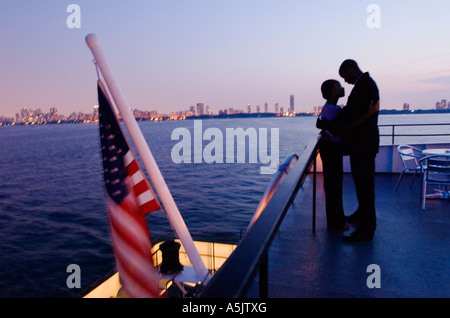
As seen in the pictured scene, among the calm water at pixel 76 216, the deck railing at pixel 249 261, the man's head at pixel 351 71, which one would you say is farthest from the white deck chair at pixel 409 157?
the calm water at pixel 76 216

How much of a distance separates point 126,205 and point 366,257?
3218 millimetres

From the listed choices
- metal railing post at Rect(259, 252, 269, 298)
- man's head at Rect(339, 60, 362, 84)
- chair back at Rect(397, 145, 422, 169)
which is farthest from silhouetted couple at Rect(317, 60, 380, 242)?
A: chair back at Rect(397, 145, 422, 169)

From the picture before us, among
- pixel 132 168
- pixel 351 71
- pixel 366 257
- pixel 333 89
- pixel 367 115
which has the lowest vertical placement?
pixel 366 257

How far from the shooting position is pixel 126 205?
15.7 feet

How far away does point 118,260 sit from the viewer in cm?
478

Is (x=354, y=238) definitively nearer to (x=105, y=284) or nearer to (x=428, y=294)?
(x=428, y=294)

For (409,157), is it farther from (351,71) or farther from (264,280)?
(264,280)

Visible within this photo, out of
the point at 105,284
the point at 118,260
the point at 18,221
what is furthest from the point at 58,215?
the point at 118,260

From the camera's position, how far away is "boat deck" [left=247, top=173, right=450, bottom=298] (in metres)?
2.75

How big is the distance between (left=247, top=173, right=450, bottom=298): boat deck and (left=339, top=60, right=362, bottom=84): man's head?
175 centimetres

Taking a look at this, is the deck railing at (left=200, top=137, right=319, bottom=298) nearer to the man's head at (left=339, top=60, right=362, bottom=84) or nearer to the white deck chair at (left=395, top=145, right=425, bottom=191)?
the man's head at (left=339, top=60, right=362, bottom=84)

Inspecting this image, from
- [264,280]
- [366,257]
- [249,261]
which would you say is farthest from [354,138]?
[249,261]
